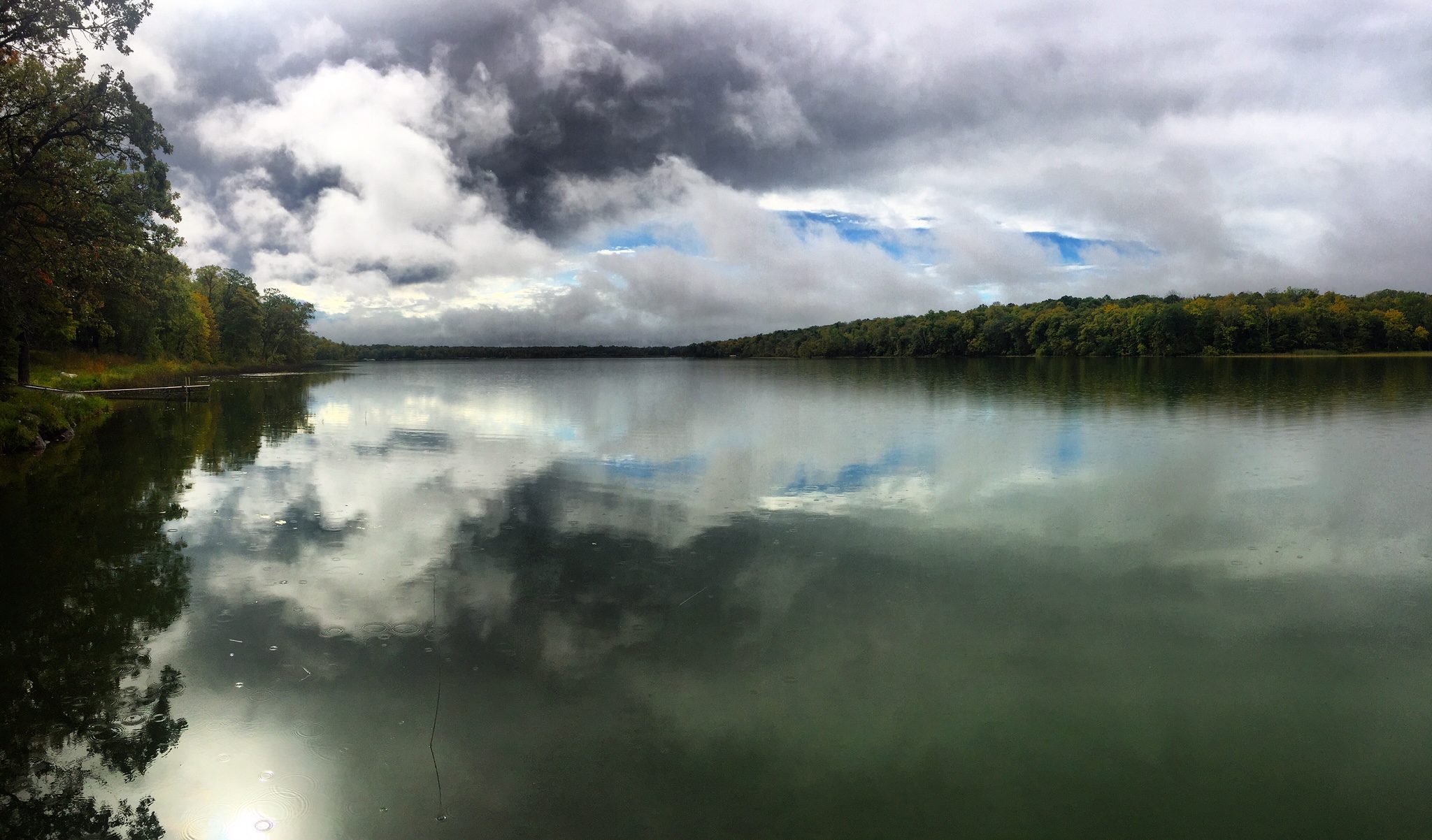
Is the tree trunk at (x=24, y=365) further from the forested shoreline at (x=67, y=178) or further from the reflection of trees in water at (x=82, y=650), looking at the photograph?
the reflection of trees in water at (x=82, y=650)

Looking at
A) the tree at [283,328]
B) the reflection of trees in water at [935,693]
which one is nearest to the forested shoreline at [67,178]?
the reflection of trees in water at [935,693]

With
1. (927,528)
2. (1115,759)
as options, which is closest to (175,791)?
(1115,759)

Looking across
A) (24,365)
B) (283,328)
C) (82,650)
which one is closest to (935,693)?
(82,650)

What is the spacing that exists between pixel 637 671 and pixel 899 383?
5064 centimetres

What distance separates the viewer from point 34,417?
22953mm

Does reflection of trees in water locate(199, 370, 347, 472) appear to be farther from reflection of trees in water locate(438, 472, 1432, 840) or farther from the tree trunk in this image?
reflection of trees in water locate(438, 472, 1432, 840)

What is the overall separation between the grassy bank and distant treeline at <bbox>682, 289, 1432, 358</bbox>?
133 meters

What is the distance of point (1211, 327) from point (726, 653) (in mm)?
138071

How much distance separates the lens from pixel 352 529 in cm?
1273

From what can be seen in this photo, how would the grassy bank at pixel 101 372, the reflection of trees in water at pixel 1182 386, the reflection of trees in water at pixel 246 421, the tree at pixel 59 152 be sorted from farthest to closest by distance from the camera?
1. the grassy bank at pixel 101 372
2. the reflection of trees in water at pixel 1182 386
3. the reflection of trees in water at pixel 246 421
4. the tree at pixel 59 152

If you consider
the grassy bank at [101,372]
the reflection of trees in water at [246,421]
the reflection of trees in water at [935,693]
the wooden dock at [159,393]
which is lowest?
the reflection of trees in water at [935,693]

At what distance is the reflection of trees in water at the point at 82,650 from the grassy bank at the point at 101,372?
96.9ft

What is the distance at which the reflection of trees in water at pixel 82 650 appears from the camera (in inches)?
213

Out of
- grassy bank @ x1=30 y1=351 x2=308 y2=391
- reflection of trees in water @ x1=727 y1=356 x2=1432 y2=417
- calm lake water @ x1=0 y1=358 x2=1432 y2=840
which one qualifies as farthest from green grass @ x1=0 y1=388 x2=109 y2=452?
reflection of trees in water @ x1=727 y1=356 x2=1432 y2=417
